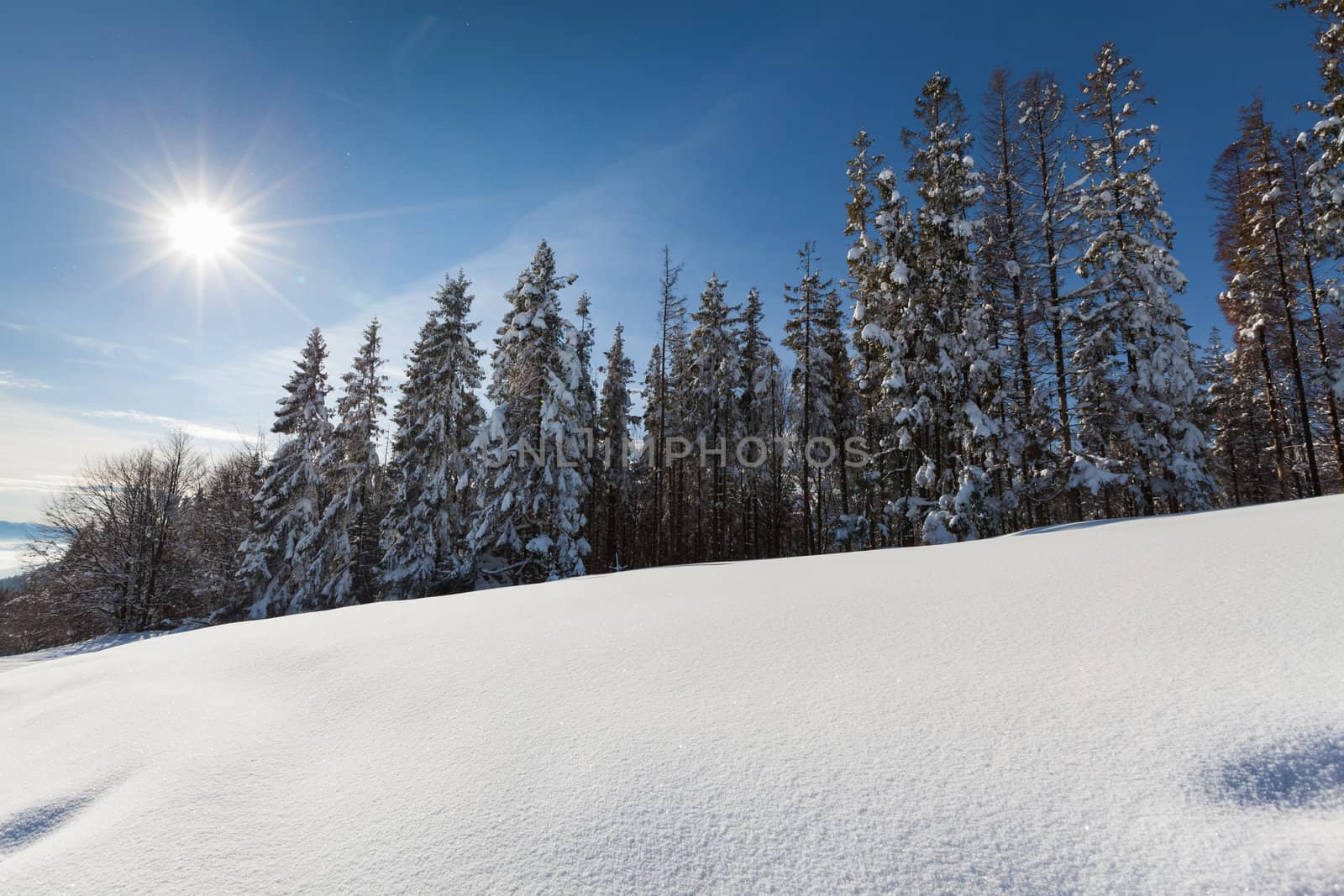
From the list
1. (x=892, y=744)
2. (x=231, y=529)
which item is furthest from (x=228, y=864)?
(x=231, y=529)

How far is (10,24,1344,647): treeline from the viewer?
13.2 meters

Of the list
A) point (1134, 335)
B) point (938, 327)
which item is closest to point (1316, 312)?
point (1134, 335)

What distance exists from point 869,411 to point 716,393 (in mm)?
11154

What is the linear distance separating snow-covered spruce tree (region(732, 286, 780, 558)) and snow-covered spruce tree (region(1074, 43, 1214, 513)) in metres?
12.8

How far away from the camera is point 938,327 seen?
13.3 m

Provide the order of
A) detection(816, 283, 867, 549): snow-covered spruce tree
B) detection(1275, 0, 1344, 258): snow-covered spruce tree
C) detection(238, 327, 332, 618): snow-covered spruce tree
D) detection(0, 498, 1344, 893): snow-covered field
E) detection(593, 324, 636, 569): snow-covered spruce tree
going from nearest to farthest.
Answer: detection(0, 498, 1344, 893): snow-covered field → detection(1275, 0, 1344, 258): snow-covered spruce tree → detection(238, 327, 332, 618): snow-covered spruce tree → detection(816, 283, 867, 549): snow-covered spruce tree → detection(593, 324, 636, 569): snow-covered spruce tree

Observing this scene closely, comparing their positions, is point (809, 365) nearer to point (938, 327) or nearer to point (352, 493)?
point (938, 327)

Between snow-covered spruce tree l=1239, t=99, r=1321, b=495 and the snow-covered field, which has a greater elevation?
snow-covered spruce tree l=1239, t=99, r=1321, b=495

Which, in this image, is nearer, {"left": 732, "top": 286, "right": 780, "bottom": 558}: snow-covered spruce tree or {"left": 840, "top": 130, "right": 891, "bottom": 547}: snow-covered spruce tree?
{"left": 840, "top": 130, "right": 891, "bottom": 547}: snow-covered spruce tree

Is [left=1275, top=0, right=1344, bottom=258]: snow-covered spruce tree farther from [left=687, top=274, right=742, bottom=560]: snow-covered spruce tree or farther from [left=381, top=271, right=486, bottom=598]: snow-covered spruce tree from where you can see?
[left=381, top=271, right=486, bottom=598]: snow-covered spruce tree

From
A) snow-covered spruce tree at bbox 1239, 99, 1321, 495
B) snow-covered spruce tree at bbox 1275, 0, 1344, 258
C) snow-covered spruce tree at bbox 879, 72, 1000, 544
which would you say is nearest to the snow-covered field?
snow-covered spruce tree at bbox 879, 72, 1000, 544

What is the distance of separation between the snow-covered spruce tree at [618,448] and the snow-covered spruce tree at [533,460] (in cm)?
768

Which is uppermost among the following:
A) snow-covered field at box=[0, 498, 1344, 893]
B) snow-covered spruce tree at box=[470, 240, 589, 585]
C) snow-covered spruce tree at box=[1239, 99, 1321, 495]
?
snow-covered spruce tree at box=[1239, 99, 1321, 495]

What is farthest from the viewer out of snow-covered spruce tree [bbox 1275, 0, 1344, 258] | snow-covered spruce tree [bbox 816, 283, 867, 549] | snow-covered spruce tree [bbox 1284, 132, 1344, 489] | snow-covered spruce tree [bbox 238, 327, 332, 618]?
snow-covered spruce tree [bbox 816, 283, 867, 549]
